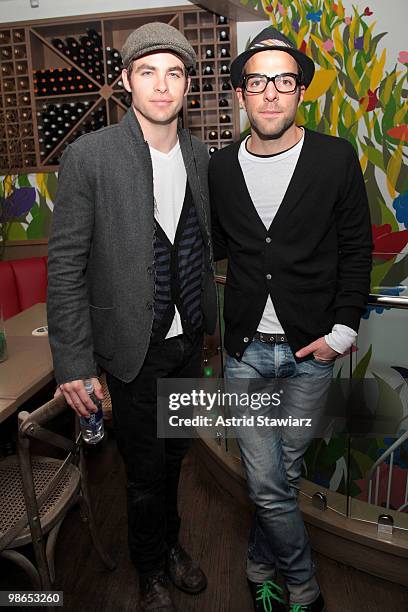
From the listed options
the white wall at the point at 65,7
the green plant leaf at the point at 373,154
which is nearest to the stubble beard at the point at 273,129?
the green plant leaf at the point at 373,154

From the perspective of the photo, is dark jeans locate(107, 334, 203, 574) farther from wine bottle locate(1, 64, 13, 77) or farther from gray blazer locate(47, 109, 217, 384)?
wine bottle locate(1, 64, 13, 77)

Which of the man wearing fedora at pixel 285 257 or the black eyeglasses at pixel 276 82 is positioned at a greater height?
the black eyeglasses at pixel 276 82

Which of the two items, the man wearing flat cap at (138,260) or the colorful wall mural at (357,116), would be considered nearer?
the man wearing flat cap at (138,260)

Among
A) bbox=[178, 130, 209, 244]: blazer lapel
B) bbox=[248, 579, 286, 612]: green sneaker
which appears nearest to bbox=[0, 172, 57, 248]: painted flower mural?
bbox=[178, 130, 209, 244]: blazer lapel

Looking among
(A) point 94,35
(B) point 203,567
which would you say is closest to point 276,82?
(B) point 203,567

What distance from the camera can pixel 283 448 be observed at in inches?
68.4

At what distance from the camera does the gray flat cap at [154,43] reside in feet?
4.77

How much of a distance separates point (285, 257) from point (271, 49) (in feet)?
1.87

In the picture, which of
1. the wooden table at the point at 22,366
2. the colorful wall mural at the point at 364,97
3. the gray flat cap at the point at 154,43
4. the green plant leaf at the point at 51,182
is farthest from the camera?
the green plant leaf at the point at 51,182

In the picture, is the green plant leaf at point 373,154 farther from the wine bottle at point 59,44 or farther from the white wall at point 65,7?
the wine bottle at point 59,44

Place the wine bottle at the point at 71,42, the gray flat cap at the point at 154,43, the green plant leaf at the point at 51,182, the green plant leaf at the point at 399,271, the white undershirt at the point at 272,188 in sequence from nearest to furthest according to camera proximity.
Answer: the gray flat cap at the point at 154,43 < the white undershirt at the point at 272,188 < the green plant leaf at the point at 399,271 < the wine bottle at the point at 71,42 < the green plant leaf at the point at 51,182

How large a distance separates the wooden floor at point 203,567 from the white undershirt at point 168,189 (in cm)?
131

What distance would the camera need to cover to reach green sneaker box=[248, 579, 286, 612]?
6.06 ft

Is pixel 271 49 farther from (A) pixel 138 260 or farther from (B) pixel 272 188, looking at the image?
(A) pixel 138 260
